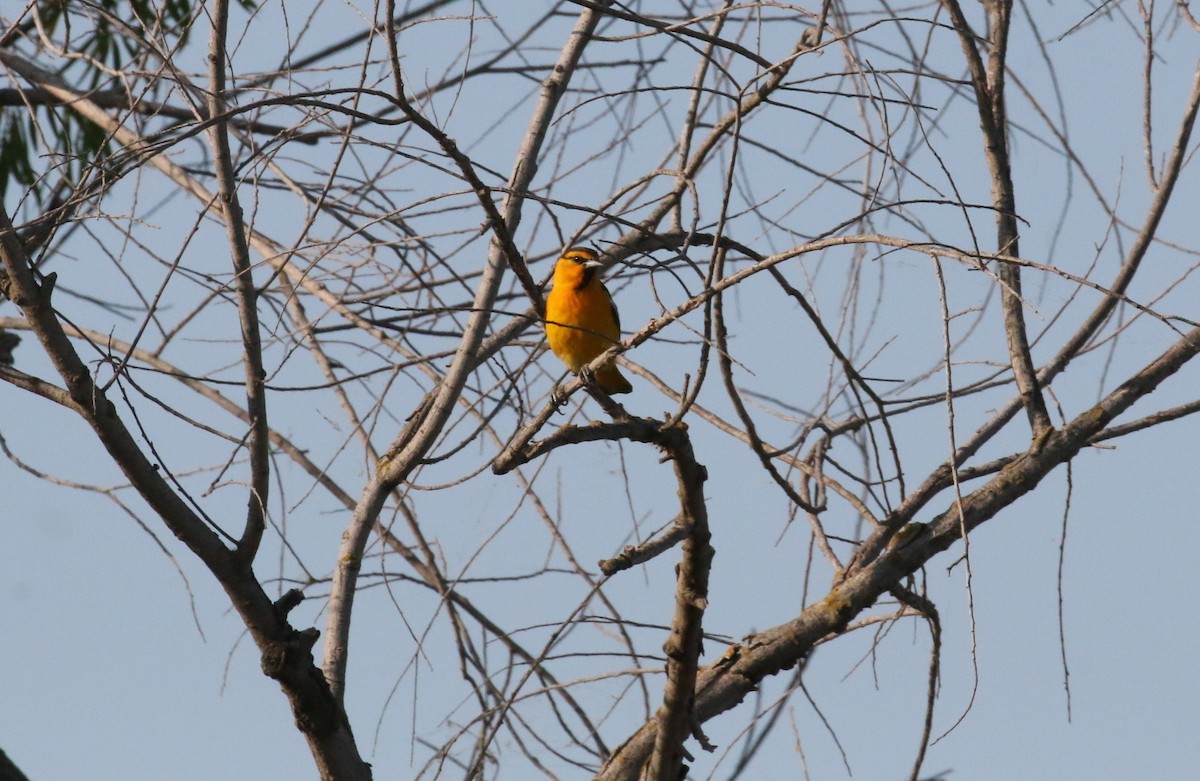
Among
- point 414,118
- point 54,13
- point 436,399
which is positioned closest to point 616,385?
point 436,399

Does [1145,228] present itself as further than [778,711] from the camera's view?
Yes

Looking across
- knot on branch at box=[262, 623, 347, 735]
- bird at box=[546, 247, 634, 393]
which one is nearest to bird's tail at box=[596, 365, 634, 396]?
bird at box=[546, 247, 634, 393]

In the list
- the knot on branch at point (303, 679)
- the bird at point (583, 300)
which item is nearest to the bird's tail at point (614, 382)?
the bird at point (583, 300)

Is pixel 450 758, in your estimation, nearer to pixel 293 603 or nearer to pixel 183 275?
pixel 293 603

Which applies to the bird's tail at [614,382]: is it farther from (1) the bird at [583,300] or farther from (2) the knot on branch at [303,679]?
(2) the knot on branch at [303,679]

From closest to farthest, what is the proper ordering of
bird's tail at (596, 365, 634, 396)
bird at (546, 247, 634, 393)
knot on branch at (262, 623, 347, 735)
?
1. knot on branch at (262, 623, 347, 735)
2. bird at (546, 247, 634, 393)
3. bird's tail at (596, 365, 634, 396)

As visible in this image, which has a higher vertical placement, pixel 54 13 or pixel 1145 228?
pixel 54 13

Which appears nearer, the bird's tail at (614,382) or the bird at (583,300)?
the bird at (583,300)

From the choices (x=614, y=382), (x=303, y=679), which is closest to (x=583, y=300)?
(x=614, y=382)

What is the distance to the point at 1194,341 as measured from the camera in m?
3.31

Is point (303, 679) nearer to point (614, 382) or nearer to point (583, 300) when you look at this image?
point (583, 300)

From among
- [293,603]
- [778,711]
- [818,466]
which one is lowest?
[778,711]

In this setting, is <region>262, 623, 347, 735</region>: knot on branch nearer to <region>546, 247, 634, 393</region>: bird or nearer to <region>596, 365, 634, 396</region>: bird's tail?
<region>546, 247, 634, 393</region>: bird

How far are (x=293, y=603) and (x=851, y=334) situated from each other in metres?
1.52
